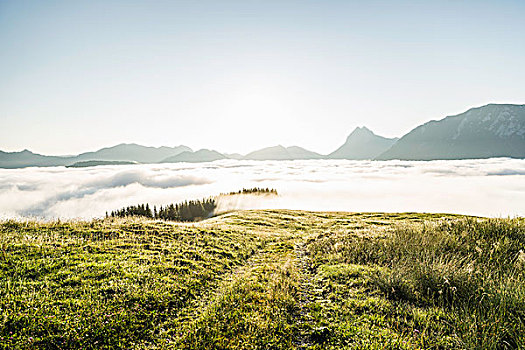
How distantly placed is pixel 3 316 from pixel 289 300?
1059cm

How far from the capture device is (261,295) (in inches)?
474

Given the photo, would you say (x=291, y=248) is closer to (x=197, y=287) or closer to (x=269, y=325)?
(x=197, y=287)

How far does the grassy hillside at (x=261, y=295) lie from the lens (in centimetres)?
827

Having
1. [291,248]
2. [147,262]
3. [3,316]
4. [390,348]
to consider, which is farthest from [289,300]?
[291,248]

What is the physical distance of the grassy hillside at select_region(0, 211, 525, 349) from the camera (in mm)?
8266

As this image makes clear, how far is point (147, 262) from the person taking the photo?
15.5 meters

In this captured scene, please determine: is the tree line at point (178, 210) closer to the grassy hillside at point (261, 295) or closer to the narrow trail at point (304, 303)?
the grassy hillside at point (261, 295)

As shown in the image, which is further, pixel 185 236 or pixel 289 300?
pixel 185 236

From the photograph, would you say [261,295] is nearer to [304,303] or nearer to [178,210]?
[304,303]

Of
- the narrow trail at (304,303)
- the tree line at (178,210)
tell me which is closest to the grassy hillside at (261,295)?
the narrow trail at (304,303)

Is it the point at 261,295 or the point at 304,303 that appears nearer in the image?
the point at 304,303

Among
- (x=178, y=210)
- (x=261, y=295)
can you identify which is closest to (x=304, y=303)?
(x=261, y=295)

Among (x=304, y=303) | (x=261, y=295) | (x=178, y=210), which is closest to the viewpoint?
(x=304, y=303)

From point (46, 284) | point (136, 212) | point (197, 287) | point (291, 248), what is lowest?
point (136, 212)
